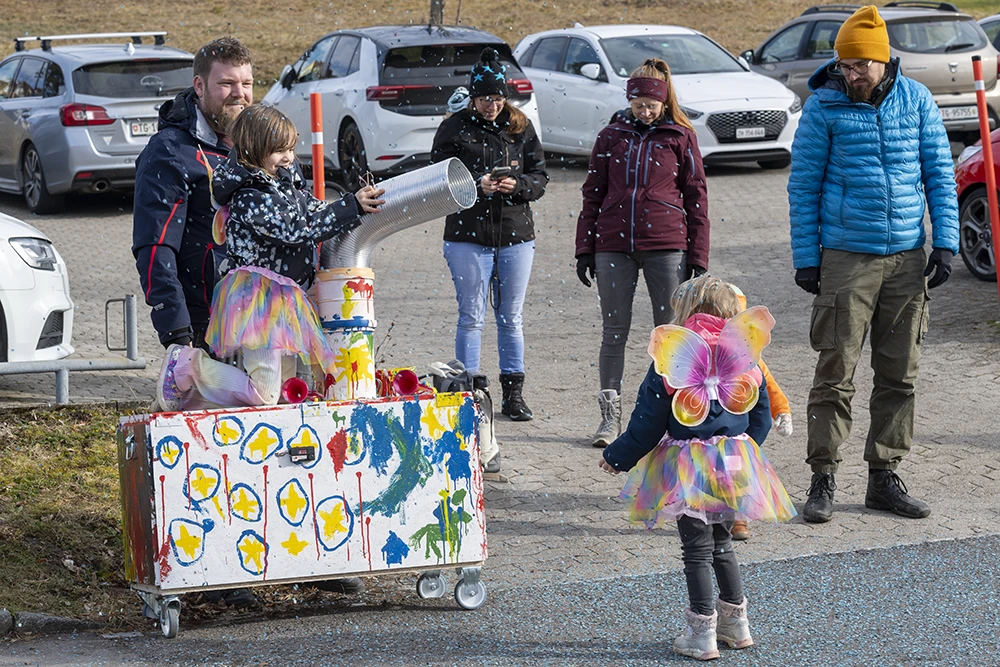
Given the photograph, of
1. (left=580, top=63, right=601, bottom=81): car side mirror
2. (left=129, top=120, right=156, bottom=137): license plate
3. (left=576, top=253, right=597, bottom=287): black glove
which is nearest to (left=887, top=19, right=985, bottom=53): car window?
(left=580, top=63, right=601, bottom=81): car side mirror

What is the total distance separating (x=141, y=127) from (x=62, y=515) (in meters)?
9.93

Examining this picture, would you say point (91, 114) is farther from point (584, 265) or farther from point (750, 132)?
point (584, 265)

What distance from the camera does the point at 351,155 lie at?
1650 centimetres

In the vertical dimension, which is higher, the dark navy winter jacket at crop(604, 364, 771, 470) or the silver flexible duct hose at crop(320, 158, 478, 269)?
the silver flexible duct hose at crop(320, 158, 478, 269)

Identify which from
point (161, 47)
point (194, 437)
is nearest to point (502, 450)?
point (194, 437)

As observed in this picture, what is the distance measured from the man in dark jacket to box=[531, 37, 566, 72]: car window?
517 inches

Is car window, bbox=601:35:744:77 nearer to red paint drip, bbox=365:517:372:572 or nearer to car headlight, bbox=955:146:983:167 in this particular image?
car headlight, bbox=955:146:983:167

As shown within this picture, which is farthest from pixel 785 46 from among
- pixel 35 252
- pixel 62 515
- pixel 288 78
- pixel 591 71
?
pixel 62 515

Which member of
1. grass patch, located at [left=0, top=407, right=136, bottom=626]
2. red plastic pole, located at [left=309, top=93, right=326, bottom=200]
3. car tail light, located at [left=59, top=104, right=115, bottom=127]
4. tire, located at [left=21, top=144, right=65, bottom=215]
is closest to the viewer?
grass patch, located at [left=0, top=407, right=136, bottom=626]

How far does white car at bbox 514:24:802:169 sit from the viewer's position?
54.4 ft

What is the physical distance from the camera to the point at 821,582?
18.4 feet

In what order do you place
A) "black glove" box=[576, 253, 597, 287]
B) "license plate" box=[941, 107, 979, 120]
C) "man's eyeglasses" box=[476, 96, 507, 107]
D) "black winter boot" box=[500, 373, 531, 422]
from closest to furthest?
"black glove" box=[576, 253, 597, 287]
"man's eyeglasses" box=[476, 96, 507, 107]
"black winter boot" box=[500, 373, 531, 422]
"license plate" box=[941, 107, 979, 120]

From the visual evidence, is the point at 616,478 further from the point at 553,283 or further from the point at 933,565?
the point at 553,283

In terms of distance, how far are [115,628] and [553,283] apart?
24.2ft
